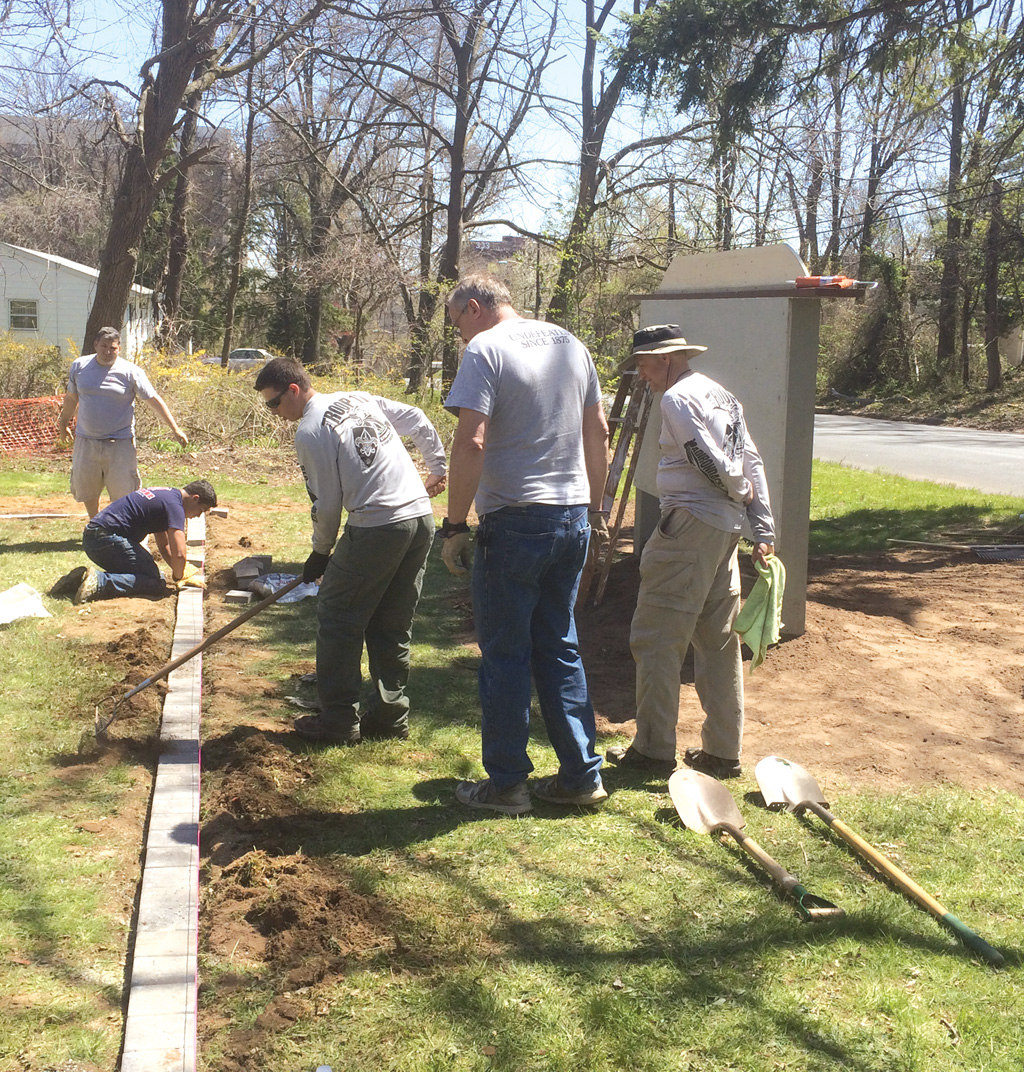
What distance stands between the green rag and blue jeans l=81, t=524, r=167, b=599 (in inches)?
193

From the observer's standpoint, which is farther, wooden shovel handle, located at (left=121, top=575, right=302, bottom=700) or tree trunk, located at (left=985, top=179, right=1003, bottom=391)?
tree trunk, located at (left=985, top=179, right=1003, bottom=391)

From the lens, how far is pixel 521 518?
3.91 m

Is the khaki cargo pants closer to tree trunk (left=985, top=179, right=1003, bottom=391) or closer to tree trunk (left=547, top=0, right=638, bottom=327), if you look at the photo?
tree trunk (left=547, top=0, right=638, bottom=327)

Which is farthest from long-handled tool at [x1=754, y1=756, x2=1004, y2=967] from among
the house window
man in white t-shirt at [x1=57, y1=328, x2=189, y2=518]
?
the house window

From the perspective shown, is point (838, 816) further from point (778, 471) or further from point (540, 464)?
point (778, 471)

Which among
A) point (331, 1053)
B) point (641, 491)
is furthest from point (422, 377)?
point (331, 1053)

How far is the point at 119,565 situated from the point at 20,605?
37.7 inches

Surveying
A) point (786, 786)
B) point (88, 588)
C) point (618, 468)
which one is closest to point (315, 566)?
point (786, 786)

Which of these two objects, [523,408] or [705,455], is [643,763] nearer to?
A: [705,455]

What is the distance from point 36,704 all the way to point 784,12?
933 centimetres

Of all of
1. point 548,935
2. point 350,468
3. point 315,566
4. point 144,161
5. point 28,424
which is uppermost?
point 144,161

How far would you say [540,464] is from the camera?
155 inches

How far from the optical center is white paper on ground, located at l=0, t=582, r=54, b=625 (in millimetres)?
6773

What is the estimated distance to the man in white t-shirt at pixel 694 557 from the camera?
14.1 ft
